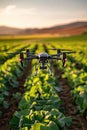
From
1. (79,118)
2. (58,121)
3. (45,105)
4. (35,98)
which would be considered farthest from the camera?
(79,118)

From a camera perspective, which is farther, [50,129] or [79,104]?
[79,104]

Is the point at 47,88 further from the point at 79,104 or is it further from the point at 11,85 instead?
the point at 11,85

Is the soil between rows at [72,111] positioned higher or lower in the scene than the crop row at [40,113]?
lower

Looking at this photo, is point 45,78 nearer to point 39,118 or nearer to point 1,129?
point 1,129

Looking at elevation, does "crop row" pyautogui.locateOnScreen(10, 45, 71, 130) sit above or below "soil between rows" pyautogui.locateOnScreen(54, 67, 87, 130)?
above

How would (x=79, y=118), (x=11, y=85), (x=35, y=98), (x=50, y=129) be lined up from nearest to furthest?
(x=50, y=129)
(x=35, y=98)
(x=79, y=118)
(x=11, y=85)

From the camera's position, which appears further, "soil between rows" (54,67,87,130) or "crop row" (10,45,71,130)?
"soil between rows" (54,67,87,130)

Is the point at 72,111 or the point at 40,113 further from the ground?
the point at 40,113

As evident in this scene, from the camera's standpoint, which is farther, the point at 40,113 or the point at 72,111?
the point at 72,111

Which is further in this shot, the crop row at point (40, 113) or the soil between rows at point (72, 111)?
the soil between rows at point (72, 111)

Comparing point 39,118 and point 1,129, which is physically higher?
point 39,118

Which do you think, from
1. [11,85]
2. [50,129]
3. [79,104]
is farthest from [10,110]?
[50,129]
